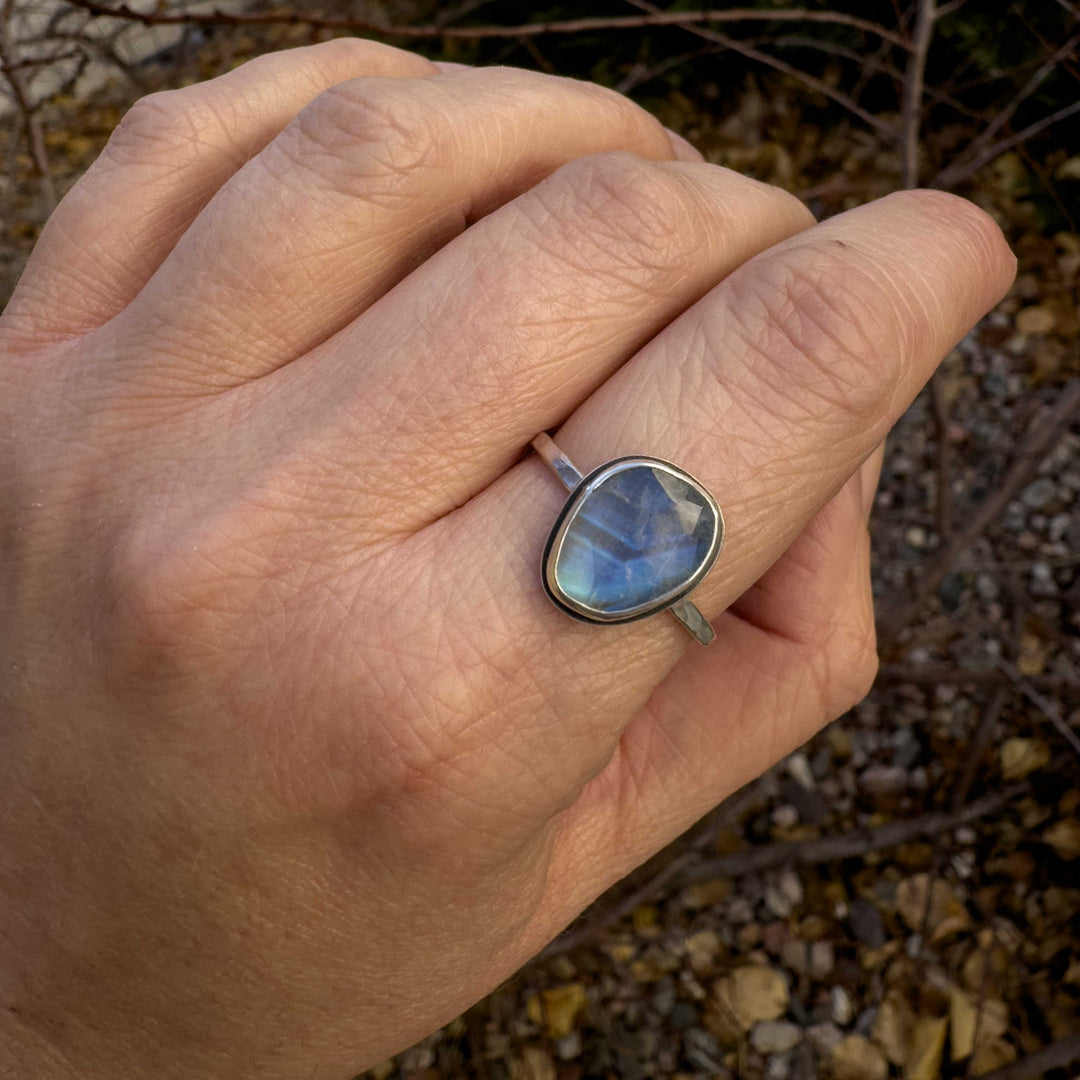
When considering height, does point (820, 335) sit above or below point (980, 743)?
above

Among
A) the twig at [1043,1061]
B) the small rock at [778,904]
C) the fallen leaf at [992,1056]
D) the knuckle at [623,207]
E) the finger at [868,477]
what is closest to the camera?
the knuckle at [623,207]

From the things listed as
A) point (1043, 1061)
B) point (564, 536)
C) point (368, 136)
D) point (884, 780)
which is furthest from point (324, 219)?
point (884, 780)

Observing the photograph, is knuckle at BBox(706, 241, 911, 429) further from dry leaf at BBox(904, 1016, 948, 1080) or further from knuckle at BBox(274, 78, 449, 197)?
dry leaf at BBox(904, 1016, 948, 1080)

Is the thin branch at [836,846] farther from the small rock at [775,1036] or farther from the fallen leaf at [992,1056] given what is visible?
the fallen leaf at [992,1056]

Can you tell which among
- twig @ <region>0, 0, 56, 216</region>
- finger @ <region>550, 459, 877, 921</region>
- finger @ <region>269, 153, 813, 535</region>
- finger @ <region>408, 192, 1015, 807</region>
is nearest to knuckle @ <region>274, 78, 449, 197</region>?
finger @ <region>269, 153, 813, 535</region>

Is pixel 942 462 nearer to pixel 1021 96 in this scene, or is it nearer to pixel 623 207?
pixel 1021 96

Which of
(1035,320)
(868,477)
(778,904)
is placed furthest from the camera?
(1035,320)

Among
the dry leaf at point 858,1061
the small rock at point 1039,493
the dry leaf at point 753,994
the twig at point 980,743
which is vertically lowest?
the dry leaf at point 858,1061

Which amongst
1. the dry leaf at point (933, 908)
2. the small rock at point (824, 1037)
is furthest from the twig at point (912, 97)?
the small rock at point (824, 1037)
